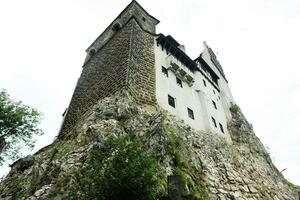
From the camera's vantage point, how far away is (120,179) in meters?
6.72

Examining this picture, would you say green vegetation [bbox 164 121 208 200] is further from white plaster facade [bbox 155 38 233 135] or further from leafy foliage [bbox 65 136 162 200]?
white plaster facade [bbox 155 38 233 135]

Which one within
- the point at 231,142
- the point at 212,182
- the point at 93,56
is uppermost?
the point at 93,56

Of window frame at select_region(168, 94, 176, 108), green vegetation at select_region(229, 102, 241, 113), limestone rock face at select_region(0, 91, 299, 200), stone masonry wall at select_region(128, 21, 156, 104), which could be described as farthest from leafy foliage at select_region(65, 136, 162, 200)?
green vegetation at select_region(229, 102, 241, 113)

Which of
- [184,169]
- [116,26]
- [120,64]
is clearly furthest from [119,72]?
[116,26]

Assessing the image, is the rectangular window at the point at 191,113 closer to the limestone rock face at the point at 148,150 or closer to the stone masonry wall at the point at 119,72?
the limestone rock face at the point at 148,150

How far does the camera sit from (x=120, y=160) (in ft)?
24.0

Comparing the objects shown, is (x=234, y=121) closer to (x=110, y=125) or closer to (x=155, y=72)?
(x=155, y=72)

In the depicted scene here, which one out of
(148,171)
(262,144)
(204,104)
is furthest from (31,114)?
(262,144)

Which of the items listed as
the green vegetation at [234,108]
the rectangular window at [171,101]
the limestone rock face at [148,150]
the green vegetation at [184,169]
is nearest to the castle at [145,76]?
the rectangular window at [171,101]

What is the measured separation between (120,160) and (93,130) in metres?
4.46

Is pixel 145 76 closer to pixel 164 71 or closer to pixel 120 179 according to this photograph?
pixel 164 71

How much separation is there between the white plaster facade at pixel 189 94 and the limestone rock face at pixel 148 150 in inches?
46.7

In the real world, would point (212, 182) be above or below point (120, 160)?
above

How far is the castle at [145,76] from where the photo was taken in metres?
15.9
